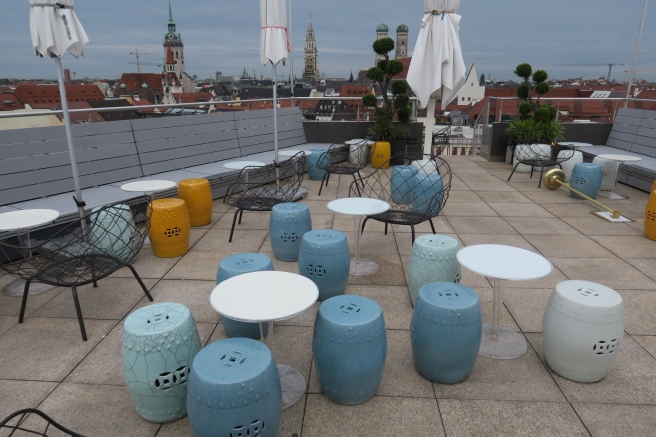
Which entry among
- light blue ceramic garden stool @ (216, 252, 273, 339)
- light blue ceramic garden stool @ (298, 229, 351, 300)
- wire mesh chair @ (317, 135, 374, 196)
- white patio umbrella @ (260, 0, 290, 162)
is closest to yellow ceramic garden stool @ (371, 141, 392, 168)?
wire mesh chair @ (317, 135, 374, 196)

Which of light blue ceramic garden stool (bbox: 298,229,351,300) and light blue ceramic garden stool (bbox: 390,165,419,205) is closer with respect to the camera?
light blue ceramic garden stool (bbox: 298,229,351,300)

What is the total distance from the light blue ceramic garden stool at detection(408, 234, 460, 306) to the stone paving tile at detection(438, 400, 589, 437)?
1.25 m

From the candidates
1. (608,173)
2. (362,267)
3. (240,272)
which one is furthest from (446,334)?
(608,173)

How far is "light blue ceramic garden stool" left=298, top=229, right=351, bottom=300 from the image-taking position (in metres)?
4.09

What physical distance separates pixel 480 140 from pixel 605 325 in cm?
1144

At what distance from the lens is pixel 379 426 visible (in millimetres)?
2717

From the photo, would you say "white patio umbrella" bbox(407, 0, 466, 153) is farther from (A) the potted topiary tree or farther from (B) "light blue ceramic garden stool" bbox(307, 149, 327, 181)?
(A) the potted topiary tree

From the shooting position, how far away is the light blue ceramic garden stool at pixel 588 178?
25.2 ft

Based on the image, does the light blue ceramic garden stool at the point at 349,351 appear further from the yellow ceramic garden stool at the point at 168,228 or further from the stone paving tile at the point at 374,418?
the yellow ceramic garden stool at the point at 168,228

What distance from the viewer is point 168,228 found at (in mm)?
5273

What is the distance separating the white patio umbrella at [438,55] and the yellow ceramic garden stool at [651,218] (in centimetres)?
326

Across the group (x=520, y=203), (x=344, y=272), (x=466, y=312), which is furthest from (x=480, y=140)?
(x=466, y=312)

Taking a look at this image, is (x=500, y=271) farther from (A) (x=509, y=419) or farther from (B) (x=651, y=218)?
(B) (x=651, y=218)

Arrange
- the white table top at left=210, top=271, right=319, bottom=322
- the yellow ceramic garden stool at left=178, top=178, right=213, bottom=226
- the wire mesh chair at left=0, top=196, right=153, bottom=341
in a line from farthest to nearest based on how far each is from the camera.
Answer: the yellow ceramic garden stool at left=178, top=178, right=213, bottom=226 → the wire mesh chair at left=0, top=196, right=153, bottom=341 → the white table top at left=210, top=271, right=319, bottom=322
